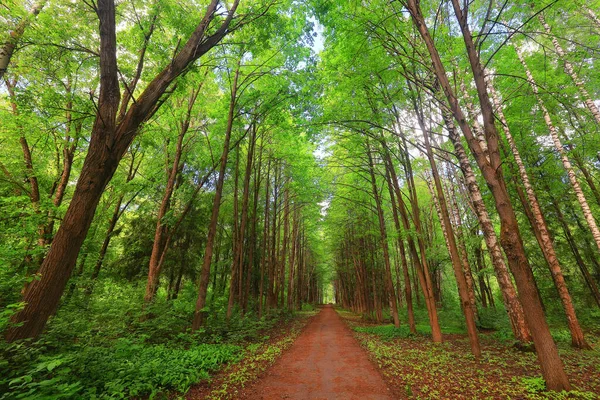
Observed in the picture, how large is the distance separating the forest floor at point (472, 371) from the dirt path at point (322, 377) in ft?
1.42

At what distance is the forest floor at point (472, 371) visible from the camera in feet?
15.2

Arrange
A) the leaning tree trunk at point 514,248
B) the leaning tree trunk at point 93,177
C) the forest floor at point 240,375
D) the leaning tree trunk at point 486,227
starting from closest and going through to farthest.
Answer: the leaning tree trunk at point 93,177
the leaning tree trunk at point 514,248
the forest floor at point 240,375
the leaning tree trunk at point 486,227

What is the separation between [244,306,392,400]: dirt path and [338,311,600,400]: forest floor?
0.43 m

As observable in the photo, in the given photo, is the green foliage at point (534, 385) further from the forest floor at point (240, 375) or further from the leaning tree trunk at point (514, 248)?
the forest floor at point (240, 375)

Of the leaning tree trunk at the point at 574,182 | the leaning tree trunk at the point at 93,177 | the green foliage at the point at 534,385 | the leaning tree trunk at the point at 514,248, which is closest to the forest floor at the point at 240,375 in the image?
the leaning tree trunk at the point at 93,177

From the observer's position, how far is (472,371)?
Result: 19.8 feet

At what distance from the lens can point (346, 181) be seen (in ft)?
59.3

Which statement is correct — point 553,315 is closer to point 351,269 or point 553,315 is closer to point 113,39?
point 351,269

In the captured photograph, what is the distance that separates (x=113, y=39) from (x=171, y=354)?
24.8ft

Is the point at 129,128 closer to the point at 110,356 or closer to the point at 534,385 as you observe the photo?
the point at 110,356

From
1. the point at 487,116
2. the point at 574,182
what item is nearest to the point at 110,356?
the point at 487,116

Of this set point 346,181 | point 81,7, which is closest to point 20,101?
point 81,7

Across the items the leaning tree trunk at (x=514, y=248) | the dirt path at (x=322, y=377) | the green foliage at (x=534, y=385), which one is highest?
the leaning tree trunk at (x=514, y=248)

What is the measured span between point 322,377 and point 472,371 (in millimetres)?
3845
